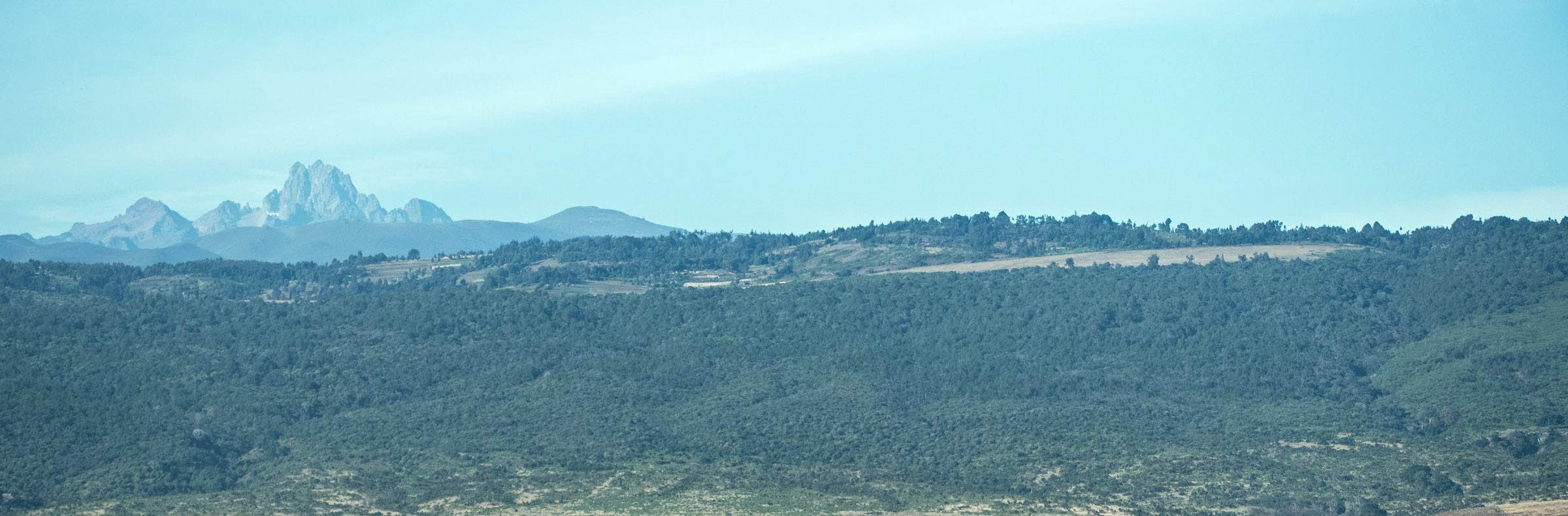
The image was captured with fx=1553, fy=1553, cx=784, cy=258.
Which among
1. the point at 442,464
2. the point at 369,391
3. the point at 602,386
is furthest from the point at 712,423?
the point at 369,391

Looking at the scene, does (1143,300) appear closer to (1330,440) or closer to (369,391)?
(1330,440)

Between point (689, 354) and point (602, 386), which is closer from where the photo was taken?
point (602, 386)

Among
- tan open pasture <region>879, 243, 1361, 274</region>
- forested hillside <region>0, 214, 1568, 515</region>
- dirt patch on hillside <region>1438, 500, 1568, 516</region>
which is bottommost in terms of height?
dirt patch on hillside <region>1438, 500, 1568, 516</region>

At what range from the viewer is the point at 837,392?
5920 inches

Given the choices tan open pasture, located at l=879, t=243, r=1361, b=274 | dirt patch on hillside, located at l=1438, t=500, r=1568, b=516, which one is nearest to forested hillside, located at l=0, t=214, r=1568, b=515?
dirt patch on hillside, located at l=1438, t=500, r=1568, b=516

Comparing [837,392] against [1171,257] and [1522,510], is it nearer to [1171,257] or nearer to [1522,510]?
[1522,510]

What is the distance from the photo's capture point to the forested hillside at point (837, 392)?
400 ft

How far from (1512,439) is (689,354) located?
260ft

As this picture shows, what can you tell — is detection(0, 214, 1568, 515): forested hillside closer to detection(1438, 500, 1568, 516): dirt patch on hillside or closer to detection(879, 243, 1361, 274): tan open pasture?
detection(1438, 500, 1568, 516): dirt patch on hillside

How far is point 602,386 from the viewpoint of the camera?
6068 inches

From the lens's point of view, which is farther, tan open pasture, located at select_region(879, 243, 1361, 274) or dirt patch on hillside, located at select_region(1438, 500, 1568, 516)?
tan open pasture, located at select_region(879, 243, 1361, 274)

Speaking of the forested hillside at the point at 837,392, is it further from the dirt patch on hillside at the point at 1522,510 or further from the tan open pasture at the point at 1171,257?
the tan open pasture at the point at 1171,257

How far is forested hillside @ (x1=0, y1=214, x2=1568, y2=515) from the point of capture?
4801 inches

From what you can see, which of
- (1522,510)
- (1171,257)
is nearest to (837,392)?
(1522,510)
